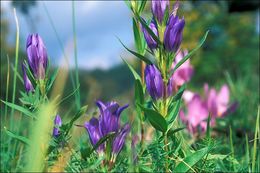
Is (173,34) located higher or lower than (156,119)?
higher

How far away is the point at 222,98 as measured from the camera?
2152 millimetres

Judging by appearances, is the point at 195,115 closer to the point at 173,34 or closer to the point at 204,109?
the point at 204,109

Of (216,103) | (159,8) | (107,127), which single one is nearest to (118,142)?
(107,127)

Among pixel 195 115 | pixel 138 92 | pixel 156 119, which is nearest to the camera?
pixel 156 119

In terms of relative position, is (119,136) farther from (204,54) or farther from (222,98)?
(204,54)

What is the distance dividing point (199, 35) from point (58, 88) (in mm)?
13258

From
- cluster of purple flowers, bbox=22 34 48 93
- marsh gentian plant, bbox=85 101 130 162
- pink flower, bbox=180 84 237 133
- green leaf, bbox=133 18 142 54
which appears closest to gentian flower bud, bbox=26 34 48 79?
cluster of purple flowers, bbox=22 34 48 93

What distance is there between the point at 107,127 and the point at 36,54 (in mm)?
194

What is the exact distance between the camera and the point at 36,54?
945mm

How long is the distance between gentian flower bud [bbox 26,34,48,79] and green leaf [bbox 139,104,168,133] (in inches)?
8.4

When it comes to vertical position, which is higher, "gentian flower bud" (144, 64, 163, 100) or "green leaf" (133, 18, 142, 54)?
"green leaf" (133, 18, 142, 54)

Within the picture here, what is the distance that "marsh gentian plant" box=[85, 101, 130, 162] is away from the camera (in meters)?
0.98

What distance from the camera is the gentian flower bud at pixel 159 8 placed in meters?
0.96

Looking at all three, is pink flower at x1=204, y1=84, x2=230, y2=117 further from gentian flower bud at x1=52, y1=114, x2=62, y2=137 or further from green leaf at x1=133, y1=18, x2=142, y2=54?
gentian flower bud at x1=52, y1=114, x2=62, y2=137
